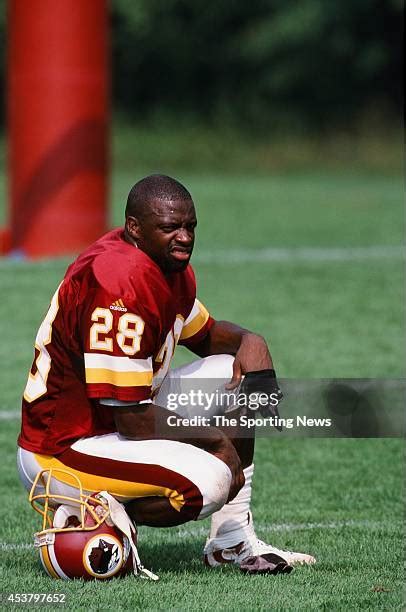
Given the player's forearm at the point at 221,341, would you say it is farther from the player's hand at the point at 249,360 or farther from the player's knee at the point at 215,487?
the player's knee at the point at 215,487

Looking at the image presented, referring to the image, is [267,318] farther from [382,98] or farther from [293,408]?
[382,98]

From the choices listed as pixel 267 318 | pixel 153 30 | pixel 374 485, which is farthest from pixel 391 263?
pixel 153 30

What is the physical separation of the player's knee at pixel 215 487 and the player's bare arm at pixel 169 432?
0.12 feet

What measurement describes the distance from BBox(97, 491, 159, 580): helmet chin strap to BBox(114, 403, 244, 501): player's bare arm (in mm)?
196

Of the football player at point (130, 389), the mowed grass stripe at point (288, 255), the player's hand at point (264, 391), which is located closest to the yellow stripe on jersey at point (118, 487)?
the football player at point (130, 389)

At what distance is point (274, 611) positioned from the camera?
3.80 metres

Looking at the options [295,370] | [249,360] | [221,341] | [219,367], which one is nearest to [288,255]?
[295,370]

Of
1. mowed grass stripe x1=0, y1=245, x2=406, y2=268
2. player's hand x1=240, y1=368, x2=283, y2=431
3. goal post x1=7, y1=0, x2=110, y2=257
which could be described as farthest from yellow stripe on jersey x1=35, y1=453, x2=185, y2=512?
goal post x1=7, y1=0, x2=110, y2=257

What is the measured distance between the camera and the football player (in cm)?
393

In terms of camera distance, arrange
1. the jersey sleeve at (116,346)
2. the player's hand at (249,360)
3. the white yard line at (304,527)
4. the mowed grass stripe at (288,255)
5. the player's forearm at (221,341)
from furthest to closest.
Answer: the mowed grass stripe at (288,255) < the white yard line at (304,527) < the player's forearm at (221,341) < the player's hand at (249,360) < the jersey sleeve at (116,346)

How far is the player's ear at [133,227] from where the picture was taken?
4098 mm

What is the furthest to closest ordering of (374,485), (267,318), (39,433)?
1. (267,318)
2. (374,485)
3. (39,433)

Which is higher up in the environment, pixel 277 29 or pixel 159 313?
pixel 277 29

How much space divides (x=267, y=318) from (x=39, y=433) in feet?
17.7
